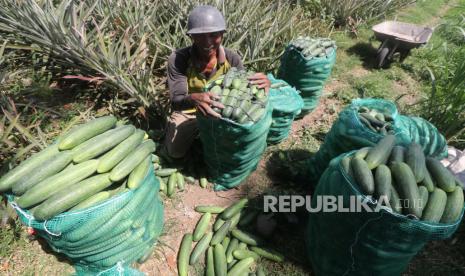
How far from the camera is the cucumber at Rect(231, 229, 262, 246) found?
271 cm

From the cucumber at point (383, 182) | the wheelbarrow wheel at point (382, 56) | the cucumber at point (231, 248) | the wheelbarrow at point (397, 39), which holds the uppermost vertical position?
the cucumber at point (383, 182)

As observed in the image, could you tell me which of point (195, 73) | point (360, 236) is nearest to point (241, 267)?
point (360, 236)

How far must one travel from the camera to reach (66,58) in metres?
3.78

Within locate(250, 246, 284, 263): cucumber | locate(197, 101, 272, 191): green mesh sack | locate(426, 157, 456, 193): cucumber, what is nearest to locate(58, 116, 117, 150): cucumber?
locate(197, 101, 272, 191): green mesh sack

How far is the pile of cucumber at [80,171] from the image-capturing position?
1.96 meters

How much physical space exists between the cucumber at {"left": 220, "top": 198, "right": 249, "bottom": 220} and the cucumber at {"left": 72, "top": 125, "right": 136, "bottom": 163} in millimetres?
1112

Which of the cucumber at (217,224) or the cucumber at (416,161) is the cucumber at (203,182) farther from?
the cucumber at (416,161)

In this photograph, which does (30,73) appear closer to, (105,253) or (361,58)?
(105,253)

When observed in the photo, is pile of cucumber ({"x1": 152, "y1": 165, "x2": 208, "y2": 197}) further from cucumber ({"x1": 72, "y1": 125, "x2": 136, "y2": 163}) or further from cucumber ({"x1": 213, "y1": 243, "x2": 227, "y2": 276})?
cucumber ({"x1": 72, "y1": 125, "x2": 136, "y2": 163})

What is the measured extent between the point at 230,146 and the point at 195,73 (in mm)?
906

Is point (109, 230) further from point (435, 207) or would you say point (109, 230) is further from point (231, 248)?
point (435, 207)

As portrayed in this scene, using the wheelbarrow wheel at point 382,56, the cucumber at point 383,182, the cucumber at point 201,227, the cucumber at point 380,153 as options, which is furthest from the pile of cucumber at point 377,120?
the wheelbarrow wheel at point 382,56

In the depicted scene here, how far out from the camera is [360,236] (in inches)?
81.3

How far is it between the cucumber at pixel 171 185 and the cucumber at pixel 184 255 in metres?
0.53
